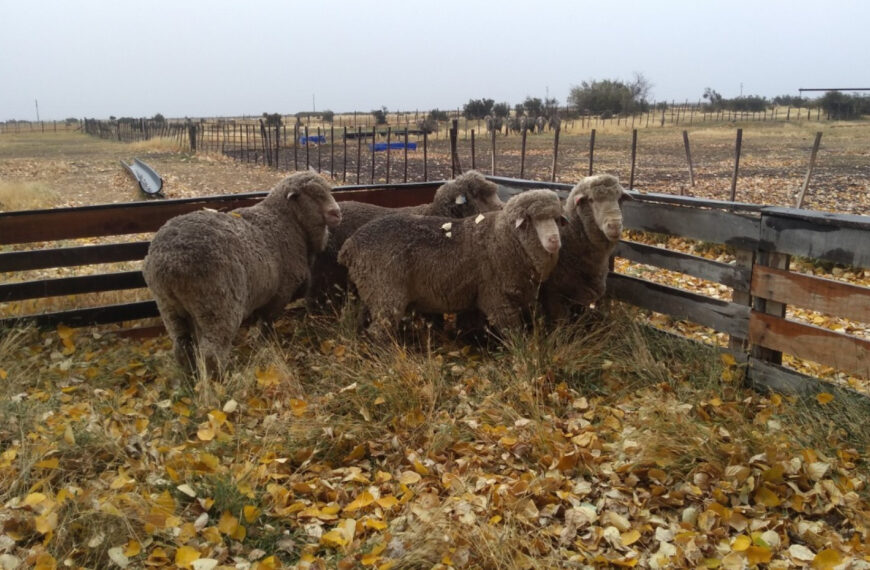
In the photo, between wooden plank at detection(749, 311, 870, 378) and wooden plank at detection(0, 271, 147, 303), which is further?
wooden plank at detection(0, 271, 147, 303)

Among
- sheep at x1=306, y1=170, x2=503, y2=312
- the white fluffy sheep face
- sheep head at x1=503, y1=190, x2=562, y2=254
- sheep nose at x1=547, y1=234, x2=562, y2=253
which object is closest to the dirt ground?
sheep at x1=306, y1=170, x2=503, y2=312

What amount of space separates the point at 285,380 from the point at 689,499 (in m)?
3.04

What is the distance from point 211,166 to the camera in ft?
109

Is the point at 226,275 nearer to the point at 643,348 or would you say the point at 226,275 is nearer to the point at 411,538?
the point at 411,538

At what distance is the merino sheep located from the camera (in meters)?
6.11

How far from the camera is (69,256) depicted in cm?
695

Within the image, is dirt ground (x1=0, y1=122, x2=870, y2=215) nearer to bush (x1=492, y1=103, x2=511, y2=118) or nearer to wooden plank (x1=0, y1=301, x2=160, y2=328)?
wooden plank (x1=0, y1=301, x2=160, y2=328)

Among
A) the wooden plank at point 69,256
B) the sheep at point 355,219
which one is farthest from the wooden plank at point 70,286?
the sheep at point 355,219

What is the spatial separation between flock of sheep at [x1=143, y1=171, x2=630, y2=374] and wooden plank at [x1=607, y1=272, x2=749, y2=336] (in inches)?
15.3

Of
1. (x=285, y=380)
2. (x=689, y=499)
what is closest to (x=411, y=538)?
(x=689, y=499)

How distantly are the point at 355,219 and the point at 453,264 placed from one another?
63.6 inches

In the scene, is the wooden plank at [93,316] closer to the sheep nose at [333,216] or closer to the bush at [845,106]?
the sheep nose at [333,216]

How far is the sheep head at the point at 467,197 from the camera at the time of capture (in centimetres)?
736

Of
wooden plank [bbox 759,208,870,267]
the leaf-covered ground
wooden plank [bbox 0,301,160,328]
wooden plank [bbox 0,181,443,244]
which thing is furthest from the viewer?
wooden plank [bbox 0,181,443,244]
